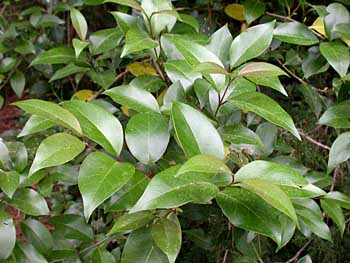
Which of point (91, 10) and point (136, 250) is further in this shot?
point (91, 10)

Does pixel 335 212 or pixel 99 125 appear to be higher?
pixel 99 125

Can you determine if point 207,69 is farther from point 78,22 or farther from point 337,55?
point 78,22

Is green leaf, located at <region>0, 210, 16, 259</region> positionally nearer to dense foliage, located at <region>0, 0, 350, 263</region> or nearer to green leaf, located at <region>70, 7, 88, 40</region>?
dense foliage, located at <region>0, 0, 350, 263</region>

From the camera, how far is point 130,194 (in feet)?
2.11

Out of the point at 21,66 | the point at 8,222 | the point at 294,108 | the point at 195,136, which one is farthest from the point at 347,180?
the point at 21,66

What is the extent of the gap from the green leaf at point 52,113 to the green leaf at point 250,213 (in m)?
0.21

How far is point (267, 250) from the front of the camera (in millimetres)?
1104

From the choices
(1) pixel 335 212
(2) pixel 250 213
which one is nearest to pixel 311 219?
(1) pixel 335 212

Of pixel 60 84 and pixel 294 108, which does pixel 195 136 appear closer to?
pixel 294 108

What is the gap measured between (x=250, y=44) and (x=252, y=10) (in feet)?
1.37

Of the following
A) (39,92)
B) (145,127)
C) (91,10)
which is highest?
(145,127)

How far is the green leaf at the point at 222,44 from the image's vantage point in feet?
2.49

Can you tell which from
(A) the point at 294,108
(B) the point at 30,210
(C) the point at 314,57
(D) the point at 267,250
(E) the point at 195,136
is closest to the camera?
(E) the point at 195,136

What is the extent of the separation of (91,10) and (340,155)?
107 centimetres
